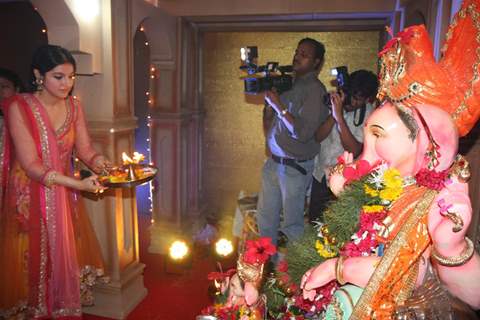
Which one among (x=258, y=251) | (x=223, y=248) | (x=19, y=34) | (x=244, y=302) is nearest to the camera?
(x=258, y=251)

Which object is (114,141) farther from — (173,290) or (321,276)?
(321,276)

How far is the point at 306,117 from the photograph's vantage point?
3404 mm

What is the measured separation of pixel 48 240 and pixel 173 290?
53.0 inches

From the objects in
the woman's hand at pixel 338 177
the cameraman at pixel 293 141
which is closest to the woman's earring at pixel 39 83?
the cameraman at pixel 293 141

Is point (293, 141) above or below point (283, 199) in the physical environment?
above

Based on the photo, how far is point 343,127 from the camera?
3.15 m

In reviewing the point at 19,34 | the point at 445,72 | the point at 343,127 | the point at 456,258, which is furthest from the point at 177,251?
the point at 19,34

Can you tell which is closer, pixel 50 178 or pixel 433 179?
pixel 433 179

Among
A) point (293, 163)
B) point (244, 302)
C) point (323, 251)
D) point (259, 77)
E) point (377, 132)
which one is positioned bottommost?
point (244, 302)

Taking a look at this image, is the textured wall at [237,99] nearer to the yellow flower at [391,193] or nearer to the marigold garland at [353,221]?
the marigold garland at [353,221]

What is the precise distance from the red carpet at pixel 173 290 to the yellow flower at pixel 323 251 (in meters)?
1.74

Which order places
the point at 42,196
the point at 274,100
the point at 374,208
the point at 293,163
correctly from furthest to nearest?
1. the point at 293,163
2. the point at 274,100
3. the point at 42,196
4. the point at 374,208

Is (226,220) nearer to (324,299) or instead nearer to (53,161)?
(53,161)

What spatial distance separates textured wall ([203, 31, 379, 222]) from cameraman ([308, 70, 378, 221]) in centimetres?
125
